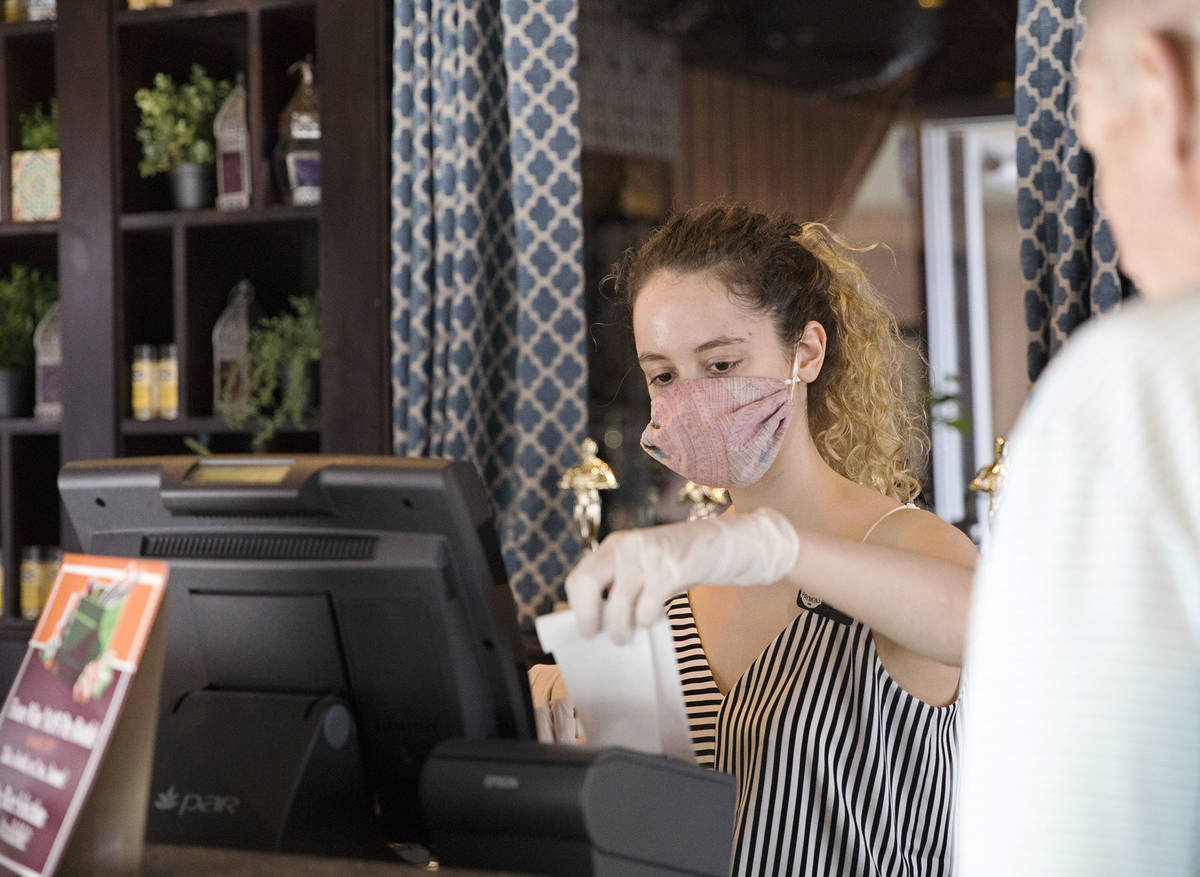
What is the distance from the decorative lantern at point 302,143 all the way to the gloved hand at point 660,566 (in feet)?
7.05

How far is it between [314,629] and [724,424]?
2.37 ft

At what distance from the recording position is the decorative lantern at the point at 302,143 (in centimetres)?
294

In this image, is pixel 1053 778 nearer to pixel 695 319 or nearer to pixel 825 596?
pixel 825 596

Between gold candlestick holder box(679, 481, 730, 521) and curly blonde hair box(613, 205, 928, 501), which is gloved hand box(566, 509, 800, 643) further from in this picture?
gold candlestick holder box(679, 481, 730, 521)

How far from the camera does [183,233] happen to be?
9.91 ft

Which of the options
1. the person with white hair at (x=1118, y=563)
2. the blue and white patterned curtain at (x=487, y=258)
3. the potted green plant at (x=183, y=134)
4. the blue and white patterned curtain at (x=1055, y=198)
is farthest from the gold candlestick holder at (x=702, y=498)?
the person with white hair at (x=1118, y=563)

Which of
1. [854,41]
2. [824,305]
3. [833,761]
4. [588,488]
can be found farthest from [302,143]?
[854,41]

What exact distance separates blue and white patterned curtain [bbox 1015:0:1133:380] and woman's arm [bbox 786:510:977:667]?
129 cm

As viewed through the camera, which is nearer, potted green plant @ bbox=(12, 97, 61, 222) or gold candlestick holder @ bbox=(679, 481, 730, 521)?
gold candlestick holder @ bbox=(679, 481, 730, 521)

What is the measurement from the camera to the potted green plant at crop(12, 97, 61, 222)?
3188 mm

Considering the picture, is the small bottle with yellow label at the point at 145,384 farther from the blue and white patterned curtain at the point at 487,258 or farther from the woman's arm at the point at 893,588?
the woman's arm at the point at 893,588

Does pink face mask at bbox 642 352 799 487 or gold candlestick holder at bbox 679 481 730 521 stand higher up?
pink face mask at bbox 642 352 799 487

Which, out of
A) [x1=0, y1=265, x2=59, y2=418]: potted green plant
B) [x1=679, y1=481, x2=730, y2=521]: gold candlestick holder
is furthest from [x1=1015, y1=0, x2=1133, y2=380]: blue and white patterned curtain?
[x1=0, y1=265, x2=59, y2=418]: potted green plant

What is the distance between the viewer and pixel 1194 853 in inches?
21.8
